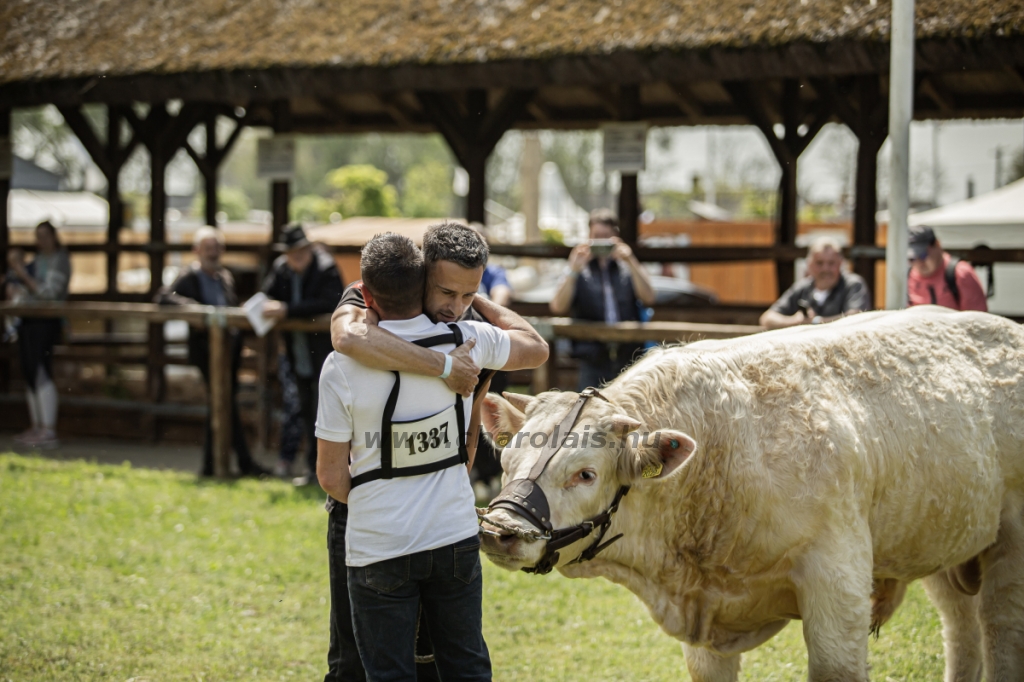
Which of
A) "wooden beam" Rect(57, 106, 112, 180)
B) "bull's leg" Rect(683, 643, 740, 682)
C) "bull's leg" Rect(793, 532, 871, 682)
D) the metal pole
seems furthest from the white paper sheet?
"bull's leg" Rect(793, 532, 871, 682)

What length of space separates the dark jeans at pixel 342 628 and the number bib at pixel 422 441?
396 mm

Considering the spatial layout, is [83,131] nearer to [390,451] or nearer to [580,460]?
[390,451]

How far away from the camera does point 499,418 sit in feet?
12.5

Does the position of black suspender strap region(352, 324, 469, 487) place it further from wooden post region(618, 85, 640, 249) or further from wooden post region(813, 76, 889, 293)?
wooden post region(618, 85, 640, 249)

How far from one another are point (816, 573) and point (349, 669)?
169 cm

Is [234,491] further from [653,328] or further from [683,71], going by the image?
[683,71]

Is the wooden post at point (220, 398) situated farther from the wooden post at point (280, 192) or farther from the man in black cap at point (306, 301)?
the wooden post at point (280, 192)

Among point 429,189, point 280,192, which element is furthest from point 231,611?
point 429,189

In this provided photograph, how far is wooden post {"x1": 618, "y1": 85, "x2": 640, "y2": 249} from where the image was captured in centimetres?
1015

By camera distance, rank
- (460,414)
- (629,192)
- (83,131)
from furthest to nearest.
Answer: (83,131)
(629,192)
(460,414)

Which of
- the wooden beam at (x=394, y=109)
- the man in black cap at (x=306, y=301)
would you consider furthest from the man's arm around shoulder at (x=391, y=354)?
the wooden beam at (x=394, y=109)

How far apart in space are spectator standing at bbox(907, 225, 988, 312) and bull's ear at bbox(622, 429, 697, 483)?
13.3 feet

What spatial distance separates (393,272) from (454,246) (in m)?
0.23

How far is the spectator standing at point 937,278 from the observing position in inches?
273
